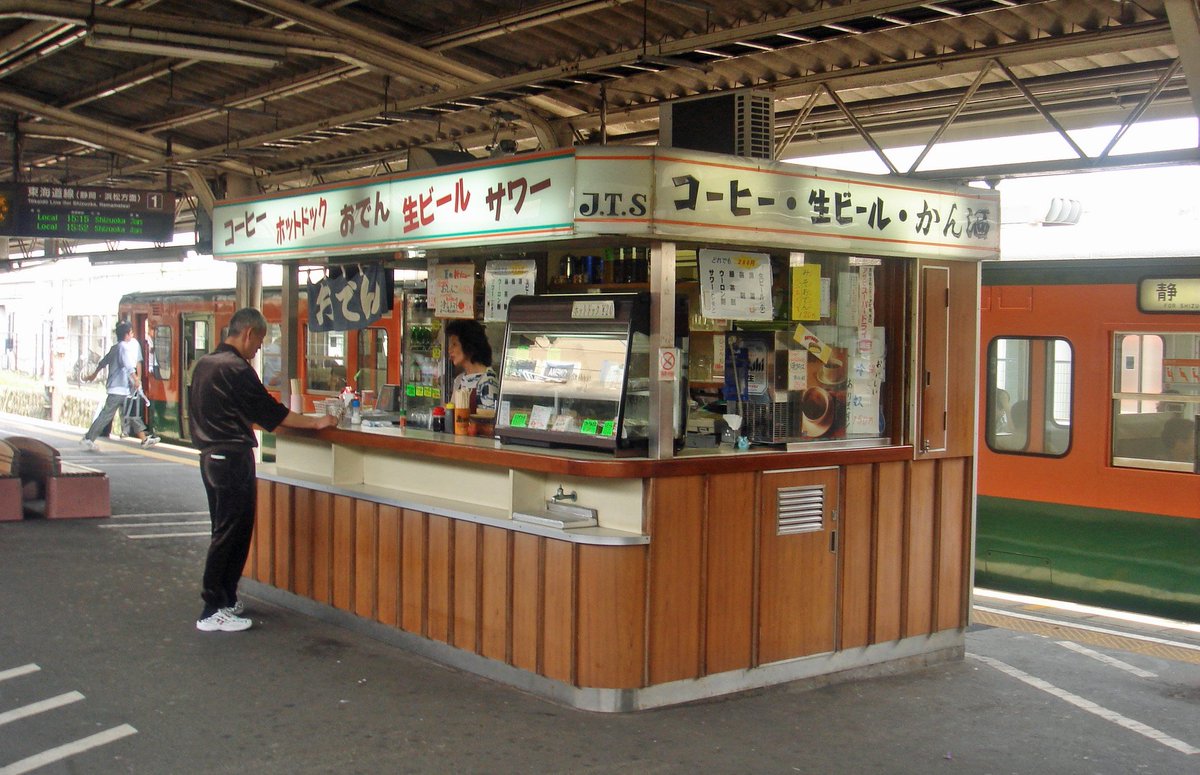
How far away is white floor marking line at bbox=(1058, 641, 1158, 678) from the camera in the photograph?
667 cm

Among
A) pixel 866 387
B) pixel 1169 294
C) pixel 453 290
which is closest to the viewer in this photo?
pixel 866 387

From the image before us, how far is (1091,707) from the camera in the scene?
6.00m

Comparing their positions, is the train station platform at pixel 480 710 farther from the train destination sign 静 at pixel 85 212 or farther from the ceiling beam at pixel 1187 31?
the train destination sign 静 at pixel 85 212

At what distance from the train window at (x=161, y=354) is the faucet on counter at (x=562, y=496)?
1410 cm

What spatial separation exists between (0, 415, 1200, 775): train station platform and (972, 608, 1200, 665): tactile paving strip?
0.02 meters

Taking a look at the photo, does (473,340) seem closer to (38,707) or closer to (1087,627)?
(38,707)

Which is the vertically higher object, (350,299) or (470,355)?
(350,299)

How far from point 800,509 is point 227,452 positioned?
10.7ft

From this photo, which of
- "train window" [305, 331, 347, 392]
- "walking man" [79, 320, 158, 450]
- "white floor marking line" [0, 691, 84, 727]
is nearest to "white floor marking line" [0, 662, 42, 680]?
"white floor marking line" [0, 691, 84, 727]

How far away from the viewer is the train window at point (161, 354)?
741 inches

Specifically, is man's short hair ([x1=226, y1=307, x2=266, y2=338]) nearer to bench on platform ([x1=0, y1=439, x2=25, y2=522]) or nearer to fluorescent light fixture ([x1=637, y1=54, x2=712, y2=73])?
fluorescent light fixture ([x1=637, y1=54, x2=712, y2=73])

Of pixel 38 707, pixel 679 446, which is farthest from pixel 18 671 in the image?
pixel 679 446

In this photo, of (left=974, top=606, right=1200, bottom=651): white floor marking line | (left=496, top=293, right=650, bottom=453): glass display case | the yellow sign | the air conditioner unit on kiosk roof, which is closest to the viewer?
(left=496, top=293, right=650, bottom=453): glass display case

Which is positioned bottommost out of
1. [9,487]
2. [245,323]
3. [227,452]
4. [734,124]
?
[9,487]
